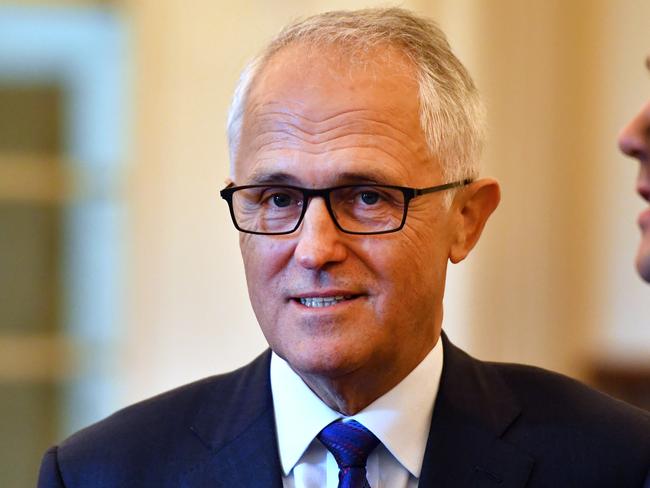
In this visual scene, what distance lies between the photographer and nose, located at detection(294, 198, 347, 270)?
246 centimetres

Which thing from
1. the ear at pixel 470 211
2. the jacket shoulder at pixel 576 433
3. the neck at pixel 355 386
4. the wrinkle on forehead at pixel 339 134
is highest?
the wrinkle on forehead at pixel 339 134

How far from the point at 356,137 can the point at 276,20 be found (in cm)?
223

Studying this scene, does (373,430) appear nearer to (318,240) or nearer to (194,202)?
(318,240)

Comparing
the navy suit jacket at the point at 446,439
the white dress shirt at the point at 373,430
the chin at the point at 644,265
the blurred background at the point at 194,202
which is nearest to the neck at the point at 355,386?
the white dress shirt at the point at 373,430

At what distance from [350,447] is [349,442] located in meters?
0.02

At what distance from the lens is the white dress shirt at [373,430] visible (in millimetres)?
2566

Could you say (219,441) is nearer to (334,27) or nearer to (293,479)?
(293,479)

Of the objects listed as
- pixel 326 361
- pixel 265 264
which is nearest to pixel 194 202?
pixel 265 264

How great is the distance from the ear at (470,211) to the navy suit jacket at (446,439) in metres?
0.23

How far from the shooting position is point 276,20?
15.3ft

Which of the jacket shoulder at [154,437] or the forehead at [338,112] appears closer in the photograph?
the forehead at [338,112]

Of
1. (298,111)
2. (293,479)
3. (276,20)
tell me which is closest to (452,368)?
(293,479)

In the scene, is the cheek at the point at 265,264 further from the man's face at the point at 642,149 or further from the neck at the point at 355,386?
the man's face at the point at 642,149

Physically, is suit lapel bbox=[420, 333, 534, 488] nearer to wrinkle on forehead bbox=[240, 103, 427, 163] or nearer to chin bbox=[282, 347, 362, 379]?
chin bbox=[282, 347, 362, 379]
